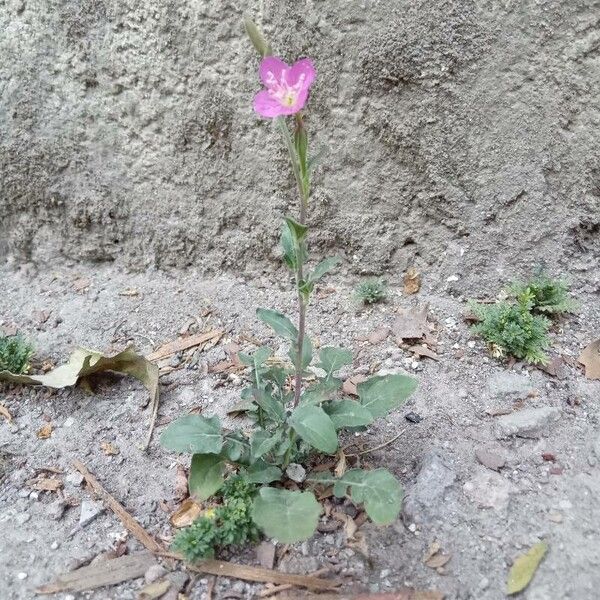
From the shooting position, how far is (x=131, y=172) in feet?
9.26

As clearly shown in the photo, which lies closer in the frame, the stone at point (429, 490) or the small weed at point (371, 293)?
the stone at point (429, 490)

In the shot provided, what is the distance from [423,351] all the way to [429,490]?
687 mm

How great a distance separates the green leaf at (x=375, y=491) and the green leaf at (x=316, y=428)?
17cm

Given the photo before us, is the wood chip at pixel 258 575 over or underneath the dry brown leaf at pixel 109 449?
over

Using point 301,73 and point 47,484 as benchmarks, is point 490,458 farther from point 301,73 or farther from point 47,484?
point 47,484

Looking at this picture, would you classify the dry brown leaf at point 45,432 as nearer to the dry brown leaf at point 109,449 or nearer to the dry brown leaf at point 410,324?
the dry brown leaf at point 109,449

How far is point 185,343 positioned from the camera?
8.48ft

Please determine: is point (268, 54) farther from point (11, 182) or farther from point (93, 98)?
point (11, 182)

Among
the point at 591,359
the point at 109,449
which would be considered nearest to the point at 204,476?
the point at 109,449

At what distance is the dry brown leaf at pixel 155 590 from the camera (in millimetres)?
1649

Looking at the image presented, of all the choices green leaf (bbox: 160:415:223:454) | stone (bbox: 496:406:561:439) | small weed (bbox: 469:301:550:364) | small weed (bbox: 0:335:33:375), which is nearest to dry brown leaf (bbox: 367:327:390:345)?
small weed (bbox: 469:301:550:364)

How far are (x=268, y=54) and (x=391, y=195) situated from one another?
4.06 feet

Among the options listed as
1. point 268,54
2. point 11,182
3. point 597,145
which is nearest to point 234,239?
point 11,182

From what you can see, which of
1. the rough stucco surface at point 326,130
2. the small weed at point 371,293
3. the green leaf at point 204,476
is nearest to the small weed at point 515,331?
the rough stucco surface at point 326,130
